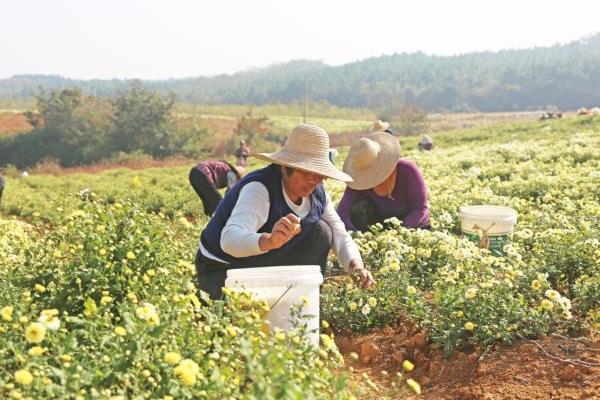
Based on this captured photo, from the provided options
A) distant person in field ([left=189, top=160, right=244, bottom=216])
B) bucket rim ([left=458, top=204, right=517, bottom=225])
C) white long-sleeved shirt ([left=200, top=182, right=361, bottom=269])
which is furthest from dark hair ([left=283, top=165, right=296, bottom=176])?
distant person in field ([left=189, top=160, right=244, bottom=216])

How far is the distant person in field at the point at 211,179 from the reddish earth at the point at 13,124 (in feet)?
164

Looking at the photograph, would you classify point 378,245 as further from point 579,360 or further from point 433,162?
point 433,162

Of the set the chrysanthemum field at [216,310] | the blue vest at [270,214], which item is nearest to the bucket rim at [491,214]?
the chrysanthemum field at [216,310]

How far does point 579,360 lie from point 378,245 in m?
1.64

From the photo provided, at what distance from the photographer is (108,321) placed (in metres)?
2.24

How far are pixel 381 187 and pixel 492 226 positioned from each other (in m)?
0.91

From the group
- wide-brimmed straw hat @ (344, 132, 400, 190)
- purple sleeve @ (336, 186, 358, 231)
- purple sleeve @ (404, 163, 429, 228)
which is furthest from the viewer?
purple sleeve @ (336, 186, 358, 231)

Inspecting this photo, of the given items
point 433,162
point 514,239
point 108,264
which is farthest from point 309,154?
point 433,162

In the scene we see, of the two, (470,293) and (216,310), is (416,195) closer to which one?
(470,293)

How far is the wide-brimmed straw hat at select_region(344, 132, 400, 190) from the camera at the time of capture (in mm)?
4996

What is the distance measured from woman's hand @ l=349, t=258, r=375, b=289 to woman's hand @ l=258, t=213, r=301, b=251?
721mm

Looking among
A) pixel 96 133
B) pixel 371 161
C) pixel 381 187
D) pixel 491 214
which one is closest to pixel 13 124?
pixel 96 133

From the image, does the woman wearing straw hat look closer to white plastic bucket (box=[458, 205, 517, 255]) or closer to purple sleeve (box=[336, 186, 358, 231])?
purple sleeve (box=[336, 186, 358, 231])

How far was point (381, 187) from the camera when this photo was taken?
5266 mm
